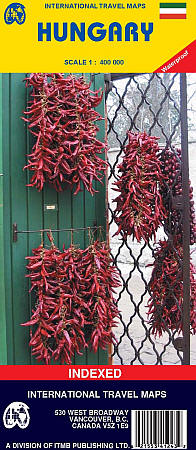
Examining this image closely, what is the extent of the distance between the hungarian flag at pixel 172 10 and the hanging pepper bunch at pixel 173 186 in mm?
664

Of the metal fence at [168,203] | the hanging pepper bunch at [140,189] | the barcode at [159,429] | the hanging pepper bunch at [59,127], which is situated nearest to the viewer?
the barcode at [159,429]

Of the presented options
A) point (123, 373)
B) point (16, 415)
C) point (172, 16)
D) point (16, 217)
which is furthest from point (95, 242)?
point (172, 16)

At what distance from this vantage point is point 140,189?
5.06 ft

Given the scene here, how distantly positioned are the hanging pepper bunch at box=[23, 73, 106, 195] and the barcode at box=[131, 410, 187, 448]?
835 mm

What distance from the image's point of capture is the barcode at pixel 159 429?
915mm

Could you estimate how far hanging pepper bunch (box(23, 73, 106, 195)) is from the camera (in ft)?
4.69

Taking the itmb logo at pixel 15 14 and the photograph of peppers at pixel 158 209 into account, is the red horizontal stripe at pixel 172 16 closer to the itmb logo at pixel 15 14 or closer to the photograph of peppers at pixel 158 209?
the itmb logo at pixel 15 14

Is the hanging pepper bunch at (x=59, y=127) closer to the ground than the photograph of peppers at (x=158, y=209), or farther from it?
farther from it

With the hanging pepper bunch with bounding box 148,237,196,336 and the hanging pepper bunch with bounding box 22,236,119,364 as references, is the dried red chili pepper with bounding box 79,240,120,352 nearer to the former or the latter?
the hanging pepper bunch with bounding box 22,236,119,364

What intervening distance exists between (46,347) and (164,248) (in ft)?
1.94

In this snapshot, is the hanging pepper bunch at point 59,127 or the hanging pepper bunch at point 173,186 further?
the hanging pepper bunch at point 173,186

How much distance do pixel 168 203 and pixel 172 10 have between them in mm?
800

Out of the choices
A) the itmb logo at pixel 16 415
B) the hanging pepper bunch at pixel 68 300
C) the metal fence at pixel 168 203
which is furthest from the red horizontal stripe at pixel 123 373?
the hanging pepper bunch at pixel 68 300

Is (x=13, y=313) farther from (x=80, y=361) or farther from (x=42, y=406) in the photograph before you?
(x=42, y=406)
